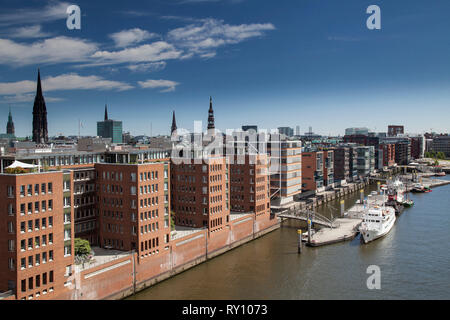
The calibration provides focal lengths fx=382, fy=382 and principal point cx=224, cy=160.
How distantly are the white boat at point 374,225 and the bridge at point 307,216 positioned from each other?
5.81m

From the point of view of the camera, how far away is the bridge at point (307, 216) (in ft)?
218

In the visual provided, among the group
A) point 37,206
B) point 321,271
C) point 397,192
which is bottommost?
point 321,271

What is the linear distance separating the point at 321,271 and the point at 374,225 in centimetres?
1991

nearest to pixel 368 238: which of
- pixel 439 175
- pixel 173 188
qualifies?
pixel 173 188

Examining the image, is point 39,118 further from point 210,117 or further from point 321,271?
point 321,271

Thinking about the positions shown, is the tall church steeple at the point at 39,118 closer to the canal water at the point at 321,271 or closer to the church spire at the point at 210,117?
the church spire at the point at 210,117

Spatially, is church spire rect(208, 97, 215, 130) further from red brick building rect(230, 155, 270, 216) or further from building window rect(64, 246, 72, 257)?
building window rect(64, 246, 72, 257)

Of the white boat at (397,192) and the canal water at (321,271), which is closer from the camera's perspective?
the canal water at (321,271)

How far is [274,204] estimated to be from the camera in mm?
82188

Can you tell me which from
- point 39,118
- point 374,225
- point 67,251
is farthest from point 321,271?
point 39,118

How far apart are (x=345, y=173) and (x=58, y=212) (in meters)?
105

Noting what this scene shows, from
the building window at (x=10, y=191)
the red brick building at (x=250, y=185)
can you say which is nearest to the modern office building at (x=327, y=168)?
the red brick building at (x=250, y=185)

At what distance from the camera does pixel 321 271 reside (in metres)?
45.6

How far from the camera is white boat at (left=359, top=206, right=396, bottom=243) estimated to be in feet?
193
